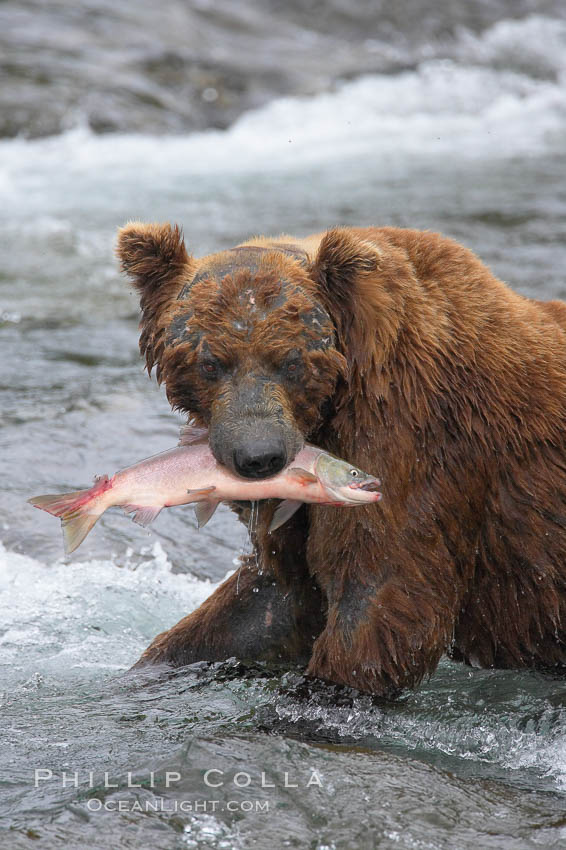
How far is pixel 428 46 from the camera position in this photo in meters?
22.0

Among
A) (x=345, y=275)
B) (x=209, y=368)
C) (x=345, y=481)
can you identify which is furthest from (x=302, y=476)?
(x=345, y=275)

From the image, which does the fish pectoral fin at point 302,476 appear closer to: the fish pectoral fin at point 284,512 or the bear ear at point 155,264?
the fish pectoral fin at point 284,512

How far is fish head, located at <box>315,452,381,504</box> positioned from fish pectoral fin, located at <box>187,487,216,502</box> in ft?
1.35

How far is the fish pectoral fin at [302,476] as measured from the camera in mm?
4039

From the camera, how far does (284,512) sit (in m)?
4.30

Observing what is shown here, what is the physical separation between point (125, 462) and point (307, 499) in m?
3.51

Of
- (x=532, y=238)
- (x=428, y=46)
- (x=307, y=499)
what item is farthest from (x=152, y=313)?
(x=428, y=46)

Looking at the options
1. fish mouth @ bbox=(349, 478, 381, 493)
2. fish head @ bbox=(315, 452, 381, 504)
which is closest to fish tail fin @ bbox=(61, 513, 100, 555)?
fish head @ bbox=(315, 452, 381, 504)

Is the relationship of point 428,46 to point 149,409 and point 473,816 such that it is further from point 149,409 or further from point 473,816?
point 473,816

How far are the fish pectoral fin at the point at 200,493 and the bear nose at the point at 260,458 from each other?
0.62 ft

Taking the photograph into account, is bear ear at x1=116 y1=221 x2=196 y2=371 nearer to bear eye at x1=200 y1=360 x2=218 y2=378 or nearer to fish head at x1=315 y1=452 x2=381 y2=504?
bear eye at x1=200 y1=360 x2=218 y2=378

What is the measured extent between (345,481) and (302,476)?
0.51ft

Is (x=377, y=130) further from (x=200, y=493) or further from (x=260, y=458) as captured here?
(x=260, y=458)

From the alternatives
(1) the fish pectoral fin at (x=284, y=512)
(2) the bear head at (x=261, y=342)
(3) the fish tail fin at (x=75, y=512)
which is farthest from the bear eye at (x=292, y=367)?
(3) the fish tail fin at (x=75, y=512)
